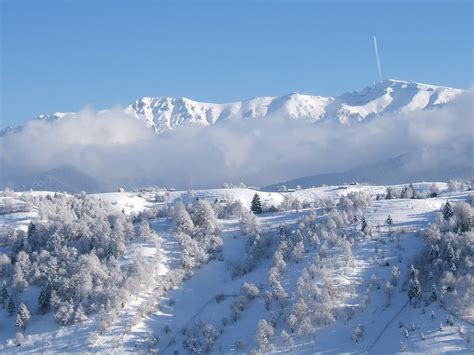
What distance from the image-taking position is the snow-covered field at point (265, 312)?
127m

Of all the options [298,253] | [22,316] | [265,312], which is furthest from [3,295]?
[298,253]

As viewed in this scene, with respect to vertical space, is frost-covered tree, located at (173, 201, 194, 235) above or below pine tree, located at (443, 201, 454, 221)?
above

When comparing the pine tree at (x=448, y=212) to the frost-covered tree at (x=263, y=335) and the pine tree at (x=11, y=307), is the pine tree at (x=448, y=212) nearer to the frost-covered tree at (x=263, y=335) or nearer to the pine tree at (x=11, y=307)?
the frost-covered tree at (x=263, y=335)

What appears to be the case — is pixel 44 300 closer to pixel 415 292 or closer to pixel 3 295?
pixel 3 295

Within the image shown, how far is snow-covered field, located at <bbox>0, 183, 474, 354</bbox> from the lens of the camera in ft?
416

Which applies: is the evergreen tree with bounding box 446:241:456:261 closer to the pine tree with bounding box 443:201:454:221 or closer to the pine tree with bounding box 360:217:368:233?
the pine tree with bounding box 443:201:454:221

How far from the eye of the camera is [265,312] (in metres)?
143

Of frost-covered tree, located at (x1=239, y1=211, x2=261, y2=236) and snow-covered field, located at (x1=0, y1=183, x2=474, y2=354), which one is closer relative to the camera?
snow-covered field, located at (x1=0, y1=183, x2=474, y2=354)

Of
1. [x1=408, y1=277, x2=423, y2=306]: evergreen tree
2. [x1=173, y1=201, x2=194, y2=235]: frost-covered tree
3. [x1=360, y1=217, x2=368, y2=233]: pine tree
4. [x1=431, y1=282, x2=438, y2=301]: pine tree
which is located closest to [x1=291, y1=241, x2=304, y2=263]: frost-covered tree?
[x1=360, y1=217, x2=368, y2=233]: pine tree

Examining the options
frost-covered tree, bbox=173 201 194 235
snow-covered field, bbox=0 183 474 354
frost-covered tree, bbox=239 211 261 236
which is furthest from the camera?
frost-covered tree, bbox=173 201 194 235

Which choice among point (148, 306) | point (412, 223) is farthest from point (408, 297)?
point (148, 306)

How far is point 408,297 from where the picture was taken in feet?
452

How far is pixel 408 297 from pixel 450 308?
1040 centimetres

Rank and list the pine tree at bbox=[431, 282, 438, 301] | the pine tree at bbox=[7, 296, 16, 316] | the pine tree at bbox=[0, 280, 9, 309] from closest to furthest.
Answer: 1. the pine tree at bbox=[431, 282, 438, 301]
2. the pine tree at bbox=[7, 296, 16, 316]
3. the pine tree at bbox=[0, 280, 9, 309]
